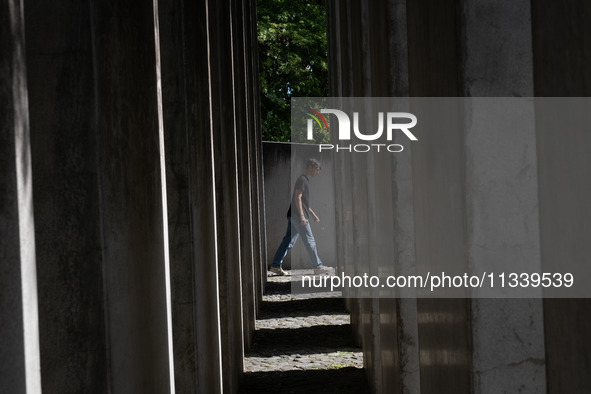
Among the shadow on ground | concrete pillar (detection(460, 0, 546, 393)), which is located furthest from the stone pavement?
concrete pillar (detection(460, 0, 546, 393))

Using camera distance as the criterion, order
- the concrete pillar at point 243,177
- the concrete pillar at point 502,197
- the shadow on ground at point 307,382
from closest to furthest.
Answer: the concrete pillar at point 502,197
the shadow on ground at point 307,382
the concrete pillar at point 243,177

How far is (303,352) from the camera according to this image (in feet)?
26.5

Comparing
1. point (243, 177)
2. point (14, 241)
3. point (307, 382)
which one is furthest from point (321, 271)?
point (14, 241)

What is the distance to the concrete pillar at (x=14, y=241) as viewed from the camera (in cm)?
148

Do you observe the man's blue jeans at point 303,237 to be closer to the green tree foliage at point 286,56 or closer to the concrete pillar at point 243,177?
the concrete pillar at point 243,177

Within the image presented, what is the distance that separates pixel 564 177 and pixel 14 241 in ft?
4.55

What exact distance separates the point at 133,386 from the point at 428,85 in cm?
157

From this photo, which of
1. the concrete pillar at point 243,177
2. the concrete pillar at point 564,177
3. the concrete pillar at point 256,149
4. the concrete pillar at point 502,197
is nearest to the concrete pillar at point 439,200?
the concrete pillar at point 502,197

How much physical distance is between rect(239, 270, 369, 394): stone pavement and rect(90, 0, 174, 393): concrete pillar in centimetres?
352

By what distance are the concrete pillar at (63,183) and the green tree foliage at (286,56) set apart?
20.9m

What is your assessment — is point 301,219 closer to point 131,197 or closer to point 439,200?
point 131,197

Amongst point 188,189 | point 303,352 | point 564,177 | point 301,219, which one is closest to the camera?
point 564,177

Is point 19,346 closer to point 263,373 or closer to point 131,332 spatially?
point 131,332

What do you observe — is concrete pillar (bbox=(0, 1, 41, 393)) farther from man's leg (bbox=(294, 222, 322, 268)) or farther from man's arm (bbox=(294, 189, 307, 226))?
man's leg (bbox=(294, 222, 322, 268))
